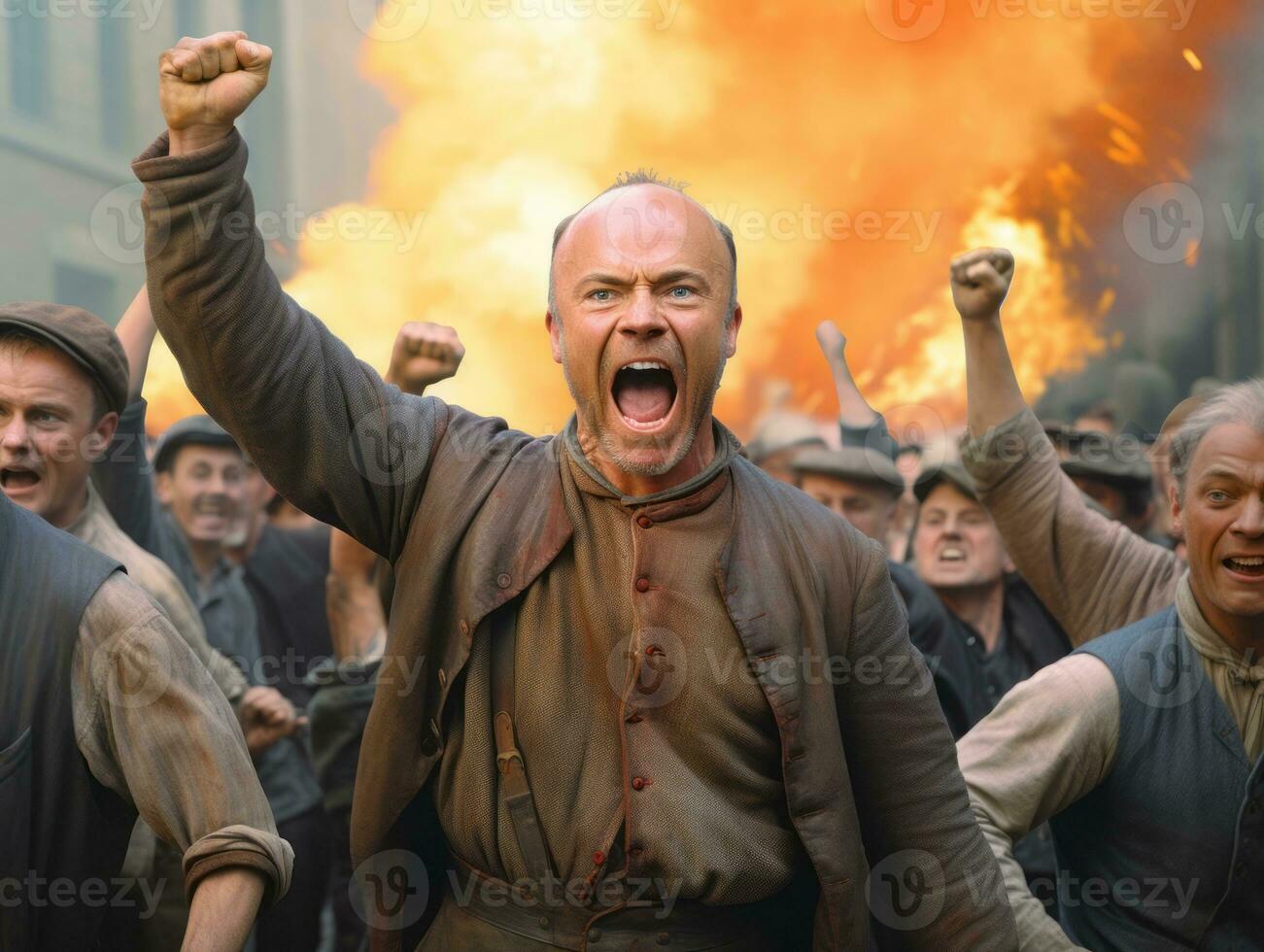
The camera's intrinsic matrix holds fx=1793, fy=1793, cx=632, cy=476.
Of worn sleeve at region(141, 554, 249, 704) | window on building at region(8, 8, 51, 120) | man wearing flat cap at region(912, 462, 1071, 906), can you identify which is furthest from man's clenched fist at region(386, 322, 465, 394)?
window on building at region(8, 8, 51, 120)

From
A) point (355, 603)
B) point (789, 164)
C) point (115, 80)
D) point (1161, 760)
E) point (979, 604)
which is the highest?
point (115, 80)

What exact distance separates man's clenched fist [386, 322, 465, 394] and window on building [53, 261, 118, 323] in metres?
7.61

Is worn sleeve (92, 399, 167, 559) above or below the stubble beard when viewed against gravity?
above

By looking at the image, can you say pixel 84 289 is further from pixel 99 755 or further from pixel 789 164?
pixel 99 755

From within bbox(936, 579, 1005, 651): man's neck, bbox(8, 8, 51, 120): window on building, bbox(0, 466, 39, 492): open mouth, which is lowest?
bbox(936, 579, 1005, 651): man's neck

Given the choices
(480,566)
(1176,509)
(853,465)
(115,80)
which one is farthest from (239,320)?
(115,80)

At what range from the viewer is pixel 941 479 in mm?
6184

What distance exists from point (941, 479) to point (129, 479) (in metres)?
2.74

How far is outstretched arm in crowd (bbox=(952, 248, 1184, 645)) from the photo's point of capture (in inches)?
184

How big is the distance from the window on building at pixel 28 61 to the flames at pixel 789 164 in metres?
1.84

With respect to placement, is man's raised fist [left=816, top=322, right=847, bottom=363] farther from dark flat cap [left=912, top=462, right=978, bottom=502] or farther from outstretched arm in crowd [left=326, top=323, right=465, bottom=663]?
outstretched arm in crowd [left=326, top=323, right=465, bottom=663]

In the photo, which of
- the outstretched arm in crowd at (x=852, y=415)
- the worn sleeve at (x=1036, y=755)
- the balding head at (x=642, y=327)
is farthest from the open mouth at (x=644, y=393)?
the outstretched arm in crowd at (x=852, y=415)

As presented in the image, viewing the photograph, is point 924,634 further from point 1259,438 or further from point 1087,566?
point 1259,438

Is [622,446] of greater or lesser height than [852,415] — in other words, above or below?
below
